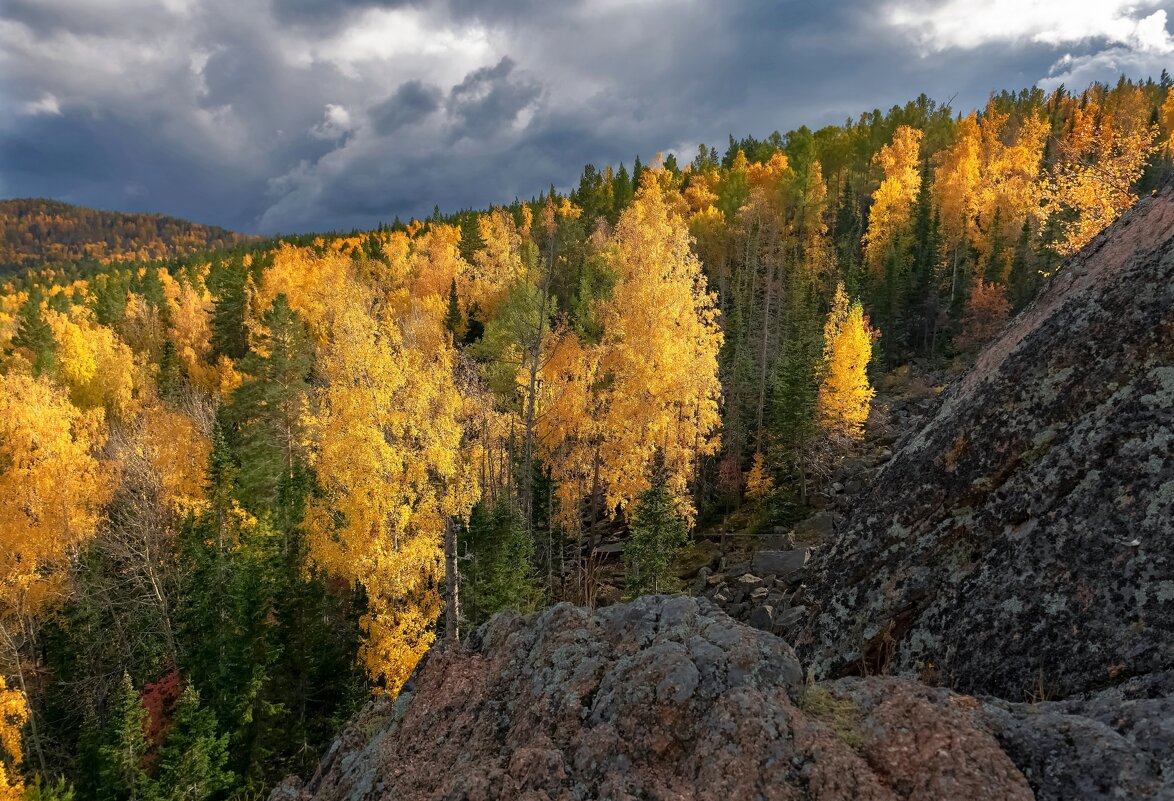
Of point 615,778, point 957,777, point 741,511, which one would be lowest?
point 741,511

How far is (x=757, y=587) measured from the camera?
68.0 ft

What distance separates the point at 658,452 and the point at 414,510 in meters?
10.4

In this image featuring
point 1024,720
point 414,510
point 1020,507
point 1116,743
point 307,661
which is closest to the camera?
point 1116,743

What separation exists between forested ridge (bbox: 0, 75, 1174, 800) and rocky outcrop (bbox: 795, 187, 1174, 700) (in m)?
10.6

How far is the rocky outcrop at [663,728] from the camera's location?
123 inches

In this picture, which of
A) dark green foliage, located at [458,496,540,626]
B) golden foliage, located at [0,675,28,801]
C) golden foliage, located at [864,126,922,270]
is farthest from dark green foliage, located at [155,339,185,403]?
golden foliage, located at [864,126,922,270]

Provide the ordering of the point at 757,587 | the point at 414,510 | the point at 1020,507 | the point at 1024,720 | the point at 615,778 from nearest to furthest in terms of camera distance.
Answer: the point at 1024,720 → the point at 615,778 → the point at 1020,507 → the point at 414,510 → the point at 757,587

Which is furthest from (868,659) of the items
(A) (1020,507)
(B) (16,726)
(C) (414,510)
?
(B) (16,726)

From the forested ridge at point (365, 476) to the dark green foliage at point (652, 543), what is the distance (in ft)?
0.35

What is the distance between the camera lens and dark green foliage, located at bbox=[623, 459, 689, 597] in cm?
1877

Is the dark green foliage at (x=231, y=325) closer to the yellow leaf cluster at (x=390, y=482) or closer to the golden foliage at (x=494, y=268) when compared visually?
the golden foliage at (x=494, y=268)

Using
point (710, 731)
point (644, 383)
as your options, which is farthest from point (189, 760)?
point (710, 731)

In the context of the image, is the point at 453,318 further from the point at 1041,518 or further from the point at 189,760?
the point at 1041,518

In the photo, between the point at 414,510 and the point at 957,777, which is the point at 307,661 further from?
the point at 957,777
